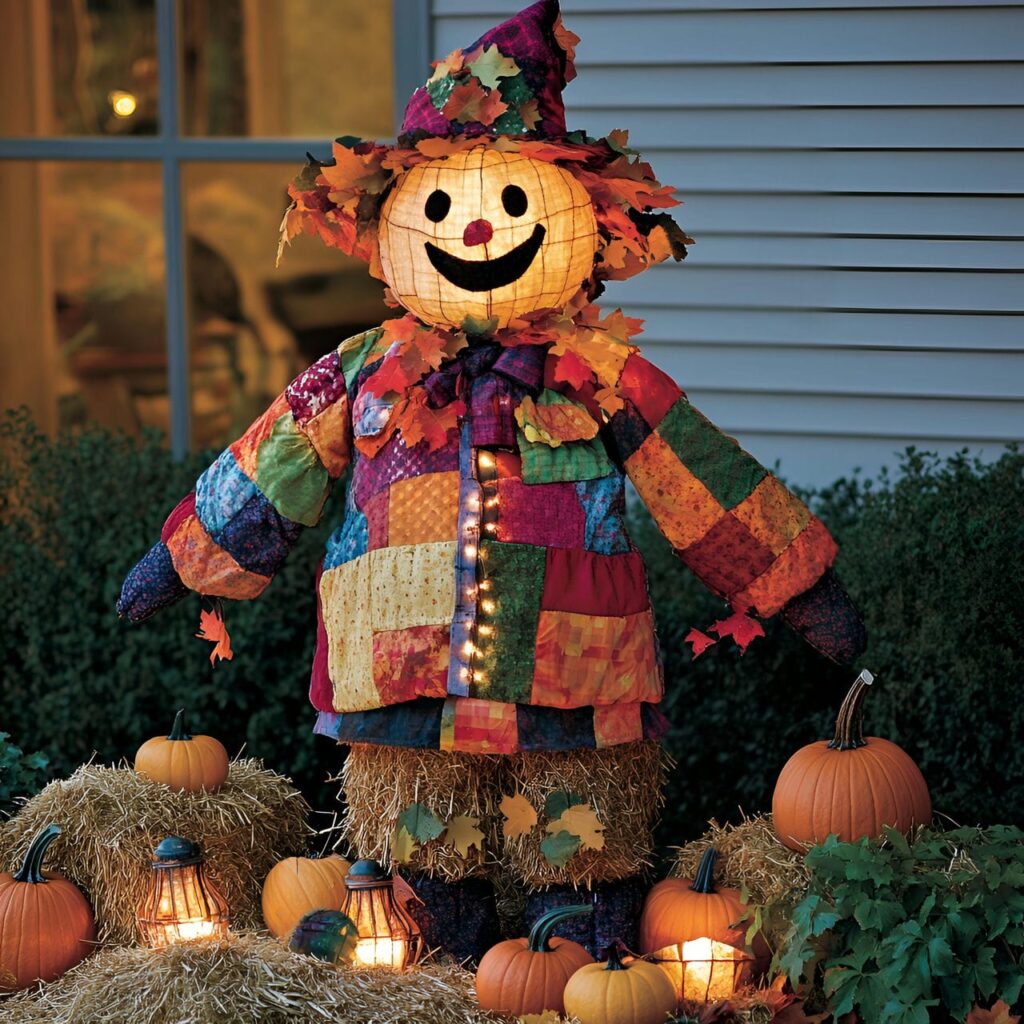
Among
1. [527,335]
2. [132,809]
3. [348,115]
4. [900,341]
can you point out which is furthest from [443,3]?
[132,809]

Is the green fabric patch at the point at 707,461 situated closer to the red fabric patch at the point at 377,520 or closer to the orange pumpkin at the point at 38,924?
the red fabric patch at the point at 377,520

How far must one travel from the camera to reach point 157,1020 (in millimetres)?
3117

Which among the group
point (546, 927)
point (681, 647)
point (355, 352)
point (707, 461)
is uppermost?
point (355, 352)

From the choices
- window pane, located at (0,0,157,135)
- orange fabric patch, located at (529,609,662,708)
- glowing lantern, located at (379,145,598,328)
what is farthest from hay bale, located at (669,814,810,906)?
window pane, located at (0,0,157,135)

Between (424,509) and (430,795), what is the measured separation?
621mm

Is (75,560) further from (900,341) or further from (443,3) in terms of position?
(900,341)

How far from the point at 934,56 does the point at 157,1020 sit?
3672mm

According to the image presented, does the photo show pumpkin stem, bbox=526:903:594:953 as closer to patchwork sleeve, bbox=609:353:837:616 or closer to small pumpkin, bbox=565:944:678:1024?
small pumpkin, bbox=565:944:678:1024

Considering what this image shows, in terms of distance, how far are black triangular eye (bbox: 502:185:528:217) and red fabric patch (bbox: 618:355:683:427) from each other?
0.42 metres

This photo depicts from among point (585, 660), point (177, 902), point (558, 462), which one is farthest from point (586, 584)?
point (177, 902)

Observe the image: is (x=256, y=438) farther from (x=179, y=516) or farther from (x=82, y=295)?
(x=82, y=295)

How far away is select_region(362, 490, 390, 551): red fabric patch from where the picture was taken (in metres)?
3.46

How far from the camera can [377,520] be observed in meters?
3.48

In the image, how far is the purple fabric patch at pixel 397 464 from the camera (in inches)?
136
